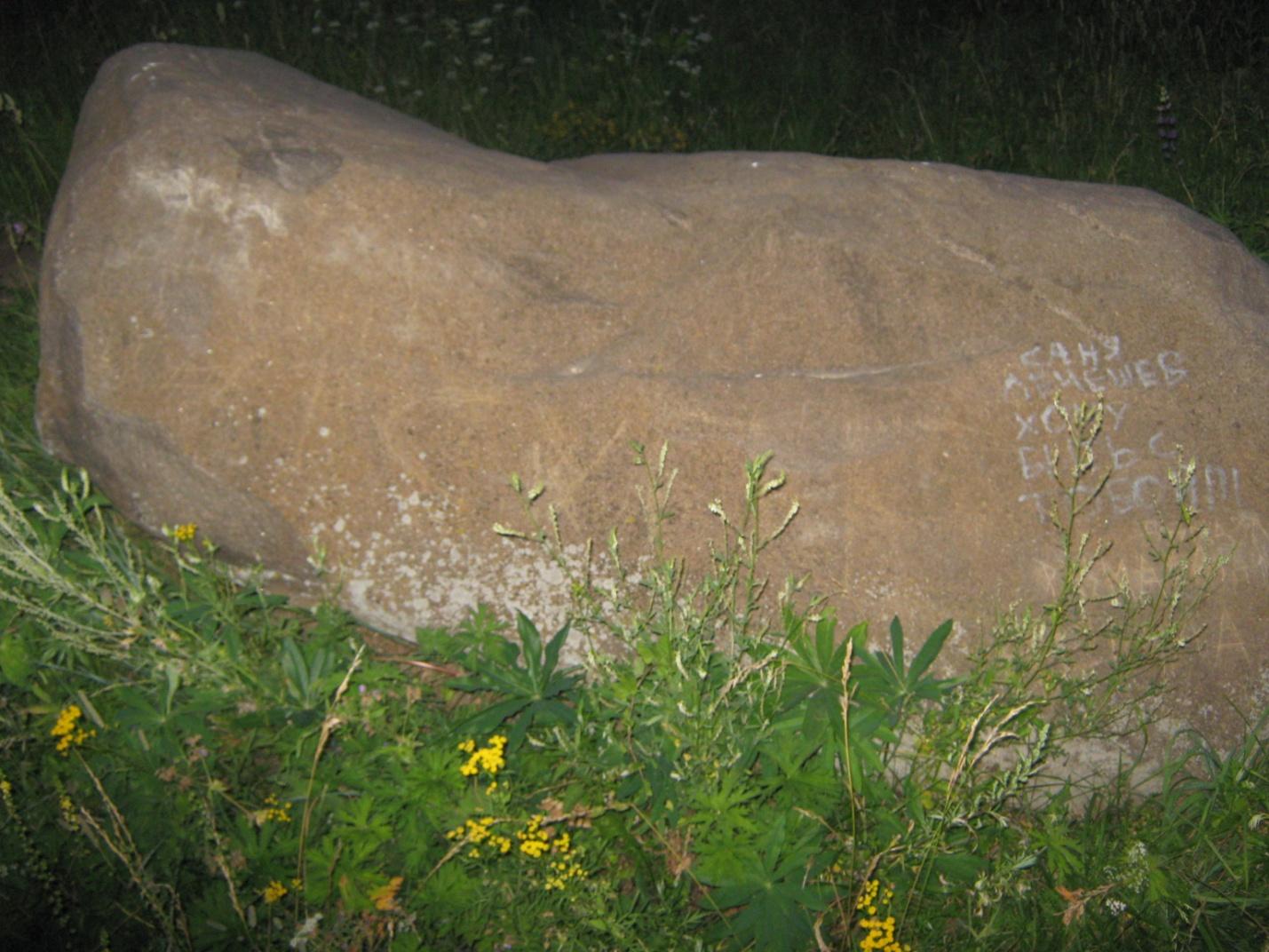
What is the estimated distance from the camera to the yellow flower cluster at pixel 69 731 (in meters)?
2.34

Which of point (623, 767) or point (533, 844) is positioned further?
point (623, 767)

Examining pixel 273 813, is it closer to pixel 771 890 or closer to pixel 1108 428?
pixel 771 890

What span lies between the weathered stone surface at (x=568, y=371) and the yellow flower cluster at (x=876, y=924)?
2.09ft

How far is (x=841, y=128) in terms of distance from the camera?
5652 mm

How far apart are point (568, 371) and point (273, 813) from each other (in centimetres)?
121

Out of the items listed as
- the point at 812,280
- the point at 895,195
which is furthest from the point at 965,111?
the point at 812,280

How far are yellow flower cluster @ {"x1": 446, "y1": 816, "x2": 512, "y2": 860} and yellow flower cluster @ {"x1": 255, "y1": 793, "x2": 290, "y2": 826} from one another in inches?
14.8

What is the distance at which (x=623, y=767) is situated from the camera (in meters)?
2.27

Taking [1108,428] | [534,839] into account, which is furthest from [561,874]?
[1108,428]

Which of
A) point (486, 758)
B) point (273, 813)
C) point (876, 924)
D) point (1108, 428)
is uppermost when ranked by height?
point (1108, 428)

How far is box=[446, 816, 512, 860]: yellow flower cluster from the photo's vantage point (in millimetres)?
2133

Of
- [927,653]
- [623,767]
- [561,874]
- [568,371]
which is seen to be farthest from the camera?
[568,371]

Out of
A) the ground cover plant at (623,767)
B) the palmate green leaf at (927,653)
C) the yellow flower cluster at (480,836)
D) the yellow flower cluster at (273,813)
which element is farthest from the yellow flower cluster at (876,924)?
the yellow flower cluster at (273,813)

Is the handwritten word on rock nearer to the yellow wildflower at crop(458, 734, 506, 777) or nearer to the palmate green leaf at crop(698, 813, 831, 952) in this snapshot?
the palmate green leaf at crop(698, 813, 831, 952)
